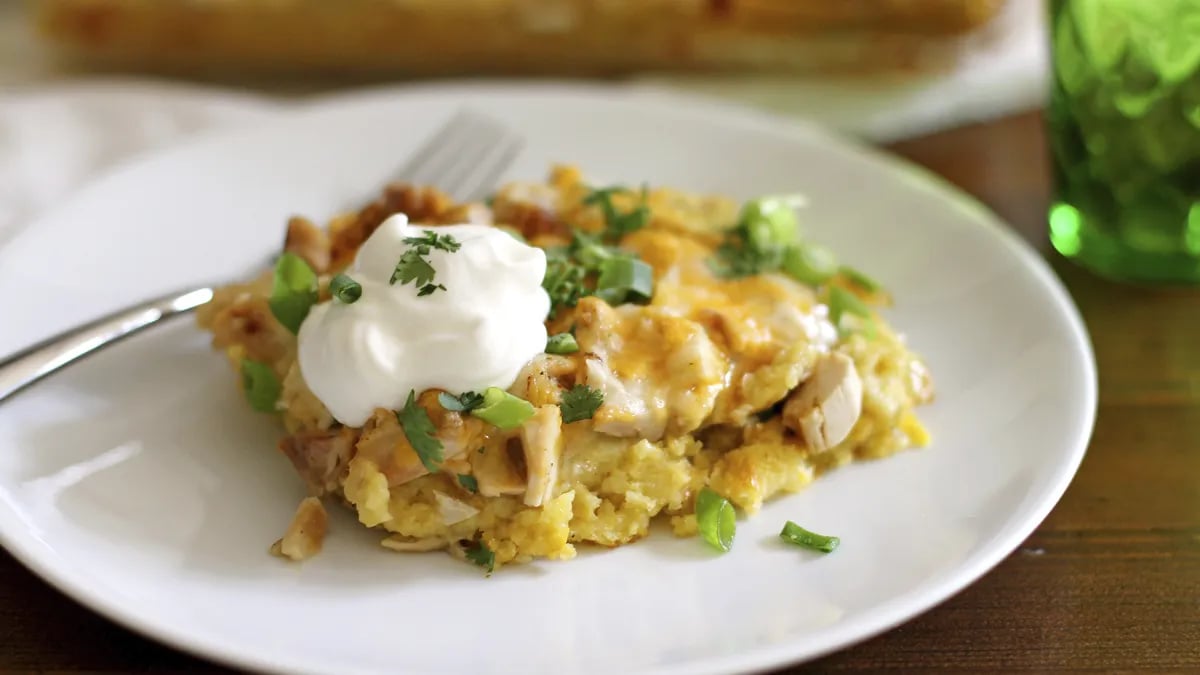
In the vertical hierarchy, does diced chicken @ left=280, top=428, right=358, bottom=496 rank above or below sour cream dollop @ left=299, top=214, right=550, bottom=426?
below

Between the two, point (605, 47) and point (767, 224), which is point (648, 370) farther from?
point (605, 47)

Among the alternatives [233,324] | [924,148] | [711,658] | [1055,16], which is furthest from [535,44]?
[711,658]

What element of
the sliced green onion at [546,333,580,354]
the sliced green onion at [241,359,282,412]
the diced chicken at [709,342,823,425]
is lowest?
the sliced green onion at [241,359,282,412]

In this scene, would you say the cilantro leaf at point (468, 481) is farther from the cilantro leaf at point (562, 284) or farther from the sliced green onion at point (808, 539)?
the sliced green onion at point (808, 539)

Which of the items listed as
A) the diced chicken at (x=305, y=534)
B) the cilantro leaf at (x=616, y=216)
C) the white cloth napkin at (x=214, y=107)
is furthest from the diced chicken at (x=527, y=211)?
the white cloth napkin at (x=214, y=107)

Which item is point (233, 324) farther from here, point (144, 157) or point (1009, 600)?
point (1009, 600)

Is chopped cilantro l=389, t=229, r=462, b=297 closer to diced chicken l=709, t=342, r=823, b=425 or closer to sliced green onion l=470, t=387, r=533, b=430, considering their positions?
sliced green onion l=470, t=387, r=533, b=430

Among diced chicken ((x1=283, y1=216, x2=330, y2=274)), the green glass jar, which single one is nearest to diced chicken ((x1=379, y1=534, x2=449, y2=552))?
diced chicken ((x1=283, y1=216, x2=330, y2=274))

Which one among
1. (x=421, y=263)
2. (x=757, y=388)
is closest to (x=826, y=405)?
(x=757, y=388)
